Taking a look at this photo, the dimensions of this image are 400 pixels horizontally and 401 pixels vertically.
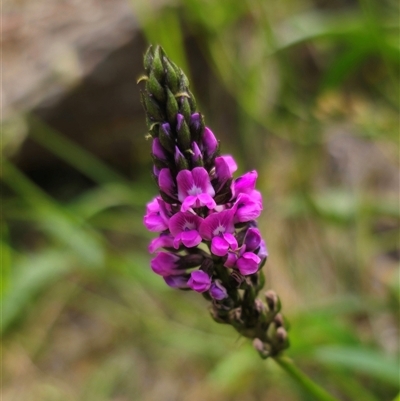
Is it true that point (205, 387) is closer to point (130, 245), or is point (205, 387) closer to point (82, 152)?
point (130, 245)

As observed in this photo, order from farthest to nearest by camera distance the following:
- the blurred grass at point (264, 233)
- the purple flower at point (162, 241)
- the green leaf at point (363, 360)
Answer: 1. the blurred grass at point (264, 233)
2. the green leaf at point (363, 360)
3. the purple flower at point (162, 241)

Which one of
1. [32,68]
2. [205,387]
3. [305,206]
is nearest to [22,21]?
[32,68]

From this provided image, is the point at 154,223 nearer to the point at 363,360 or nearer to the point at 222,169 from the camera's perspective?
the point at 222,169

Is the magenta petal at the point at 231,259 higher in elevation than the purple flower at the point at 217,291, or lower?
higher

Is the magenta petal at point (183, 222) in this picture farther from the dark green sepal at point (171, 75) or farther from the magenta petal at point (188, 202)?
the dark green sepal at point (171, 75)

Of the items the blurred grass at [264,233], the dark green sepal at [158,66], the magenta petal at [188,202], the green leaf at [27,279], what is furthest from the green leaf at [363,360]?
the green leaf at [27,279]

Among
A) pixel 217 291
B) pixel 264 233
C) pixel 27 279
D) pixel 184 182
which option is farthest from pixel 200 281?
pixel 264 233
